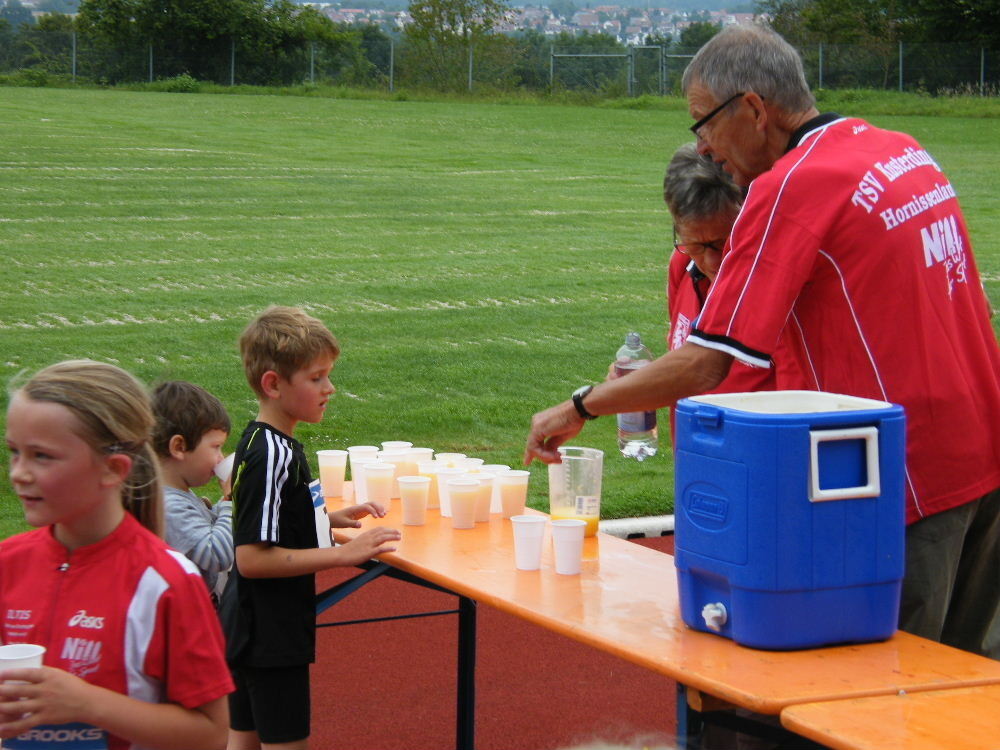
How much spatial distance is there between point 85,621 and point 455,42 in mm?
51992

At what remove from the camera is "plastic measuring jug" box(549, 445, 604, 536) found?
4.37 meters

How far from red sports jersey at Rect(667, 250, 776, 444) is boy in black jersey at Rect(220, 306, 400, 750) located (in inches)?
44.6

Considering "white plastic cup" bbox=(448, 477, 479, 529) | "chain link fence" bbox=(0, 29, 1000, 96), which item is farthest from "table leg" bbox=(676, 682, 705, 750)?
"chain link fence" bbox=(0, 29, 1000, 96)

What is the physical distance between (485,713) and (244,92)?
39154 mm

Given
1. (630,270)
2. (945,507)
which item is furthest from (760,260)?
(630,270)

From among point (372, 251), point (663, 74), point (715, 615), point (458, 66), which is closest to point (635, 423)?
point (715, 615)

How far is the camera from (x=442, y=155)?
28.4 metres

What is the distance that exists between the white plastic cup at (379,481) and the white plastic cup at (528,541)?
1.04 metres

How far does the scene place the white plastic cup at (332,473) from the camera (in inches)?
203

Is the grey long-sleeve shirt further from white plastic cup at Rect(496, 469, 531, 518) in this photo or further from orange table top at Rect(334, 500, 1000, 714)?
white plastic cup at Rect(496, 469, 531, 518)

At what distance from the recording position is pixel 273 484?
4004mm

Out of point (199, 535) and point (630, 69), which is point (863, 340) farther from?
point (630, 69)

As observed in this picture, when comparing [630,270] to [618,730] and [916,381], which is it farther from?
[916,381]

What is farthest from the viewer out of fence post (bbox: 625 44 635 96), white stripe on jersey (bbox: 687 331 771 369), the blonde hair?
fence post (bbox: 625 44 635 96)
